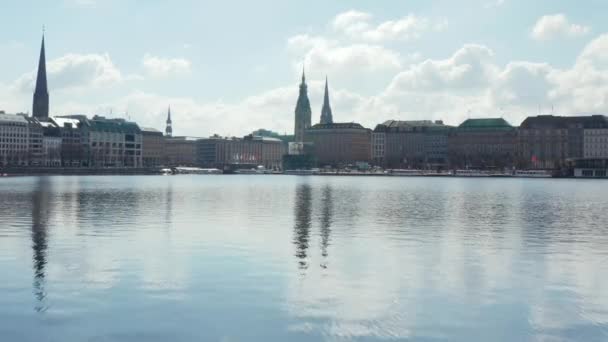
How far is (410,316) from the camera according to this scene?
18.2 metres

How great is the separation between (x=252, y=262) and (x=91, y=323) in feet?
33.2

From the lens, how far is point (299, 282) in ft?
74.3

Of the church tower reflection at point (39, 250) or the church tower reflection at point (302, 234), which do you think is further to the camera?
the church tower reflection at point (302, 234)

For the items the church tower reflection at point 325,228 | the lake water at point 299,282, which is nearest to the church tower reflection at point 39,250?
the lake water at point 299,282

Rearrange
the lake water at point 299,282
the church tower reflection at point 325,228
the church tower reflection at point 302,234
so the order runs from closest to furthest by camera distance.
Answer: the lake water at point 299,282, the church tower reflection at point 302,234, the church tower reflection at point 325,228

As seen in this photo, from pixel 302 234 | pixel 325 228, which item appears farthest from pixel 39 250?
pixel 325 228

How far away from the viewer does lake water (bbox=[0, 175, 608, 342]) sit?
16969mm

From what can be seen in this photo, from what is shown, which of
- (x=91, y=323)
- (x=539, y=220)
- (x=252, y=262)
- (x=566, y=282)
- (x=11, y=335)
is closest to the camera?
(x=11, y=335)

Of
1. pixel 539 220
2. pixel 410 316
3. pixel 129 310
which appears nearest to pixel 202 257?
pixel 129 310

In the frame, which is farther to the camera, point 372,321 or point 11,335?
point 372,321

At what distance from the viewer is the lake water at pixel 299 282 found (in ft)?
55.7

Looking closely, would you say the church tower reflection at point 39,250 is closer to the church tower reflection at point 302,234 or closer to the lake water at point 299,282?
the lake water at point 299,282

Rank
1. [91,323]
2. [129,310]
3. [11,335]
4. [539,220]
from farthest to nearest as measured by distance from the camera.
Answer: [539,220] < [129,310] < [91,323] < [11,335]

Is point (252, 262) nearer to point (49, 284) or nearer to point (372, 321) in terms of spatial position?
point (49, 284)
